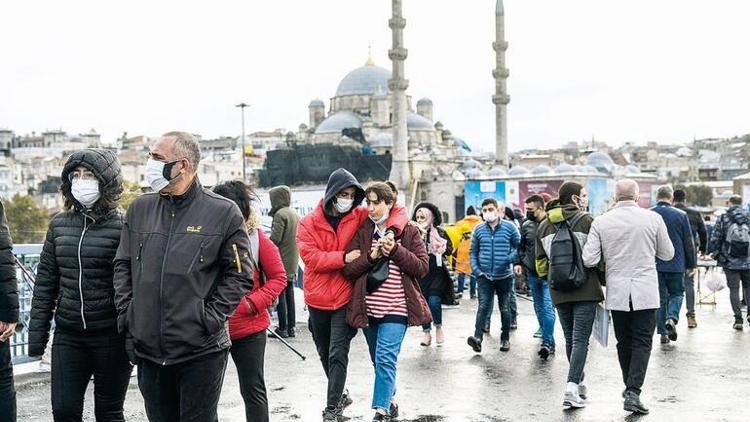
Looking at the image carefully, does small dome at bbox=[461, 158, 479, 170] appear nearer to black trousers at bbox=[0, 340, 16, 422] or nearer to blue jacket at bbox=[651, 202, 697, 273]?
blue jacket at bbox=[651, 202, 697, 273]

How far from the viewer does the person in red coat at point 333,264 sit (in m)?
5.64

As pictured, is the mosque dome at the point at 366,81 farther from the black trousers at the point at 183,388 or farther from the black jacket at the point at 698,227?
the black trousers at the point at 183,388

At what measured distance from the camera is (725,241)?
9.88 metres

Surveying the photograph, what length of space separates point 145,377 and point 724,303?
1036 cm

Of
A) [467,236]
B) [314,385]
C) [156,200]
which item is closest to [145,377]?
[156,200]

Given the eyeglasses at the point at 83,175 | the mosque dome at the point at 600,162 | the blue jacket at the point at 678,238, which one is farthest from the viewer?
the mosque dome at the point at 600,162

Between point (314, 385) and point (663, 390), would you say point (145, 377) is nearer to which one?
point (314, 385)

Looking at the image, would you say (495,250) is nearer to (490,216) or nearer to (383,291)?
(490,216)

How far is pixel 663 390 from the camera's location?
21.7ft

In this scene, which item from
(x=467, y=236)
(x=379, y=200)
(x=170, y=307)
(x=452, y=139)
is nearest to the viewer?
(x=170, y=307)

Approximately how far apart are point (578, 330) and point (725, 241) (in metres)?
4.47

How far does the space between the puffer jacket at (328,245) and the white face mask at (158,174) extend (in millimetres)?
2020

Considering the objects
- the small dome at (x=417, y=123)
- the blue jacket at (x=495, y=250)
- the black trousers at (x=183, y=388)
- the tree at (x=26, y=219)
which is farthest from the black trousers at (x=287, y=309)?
the small dome at (x=417, y=123)

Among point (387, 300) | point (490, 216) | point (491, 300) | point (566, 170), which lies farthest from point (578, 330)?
point (566, 170)
